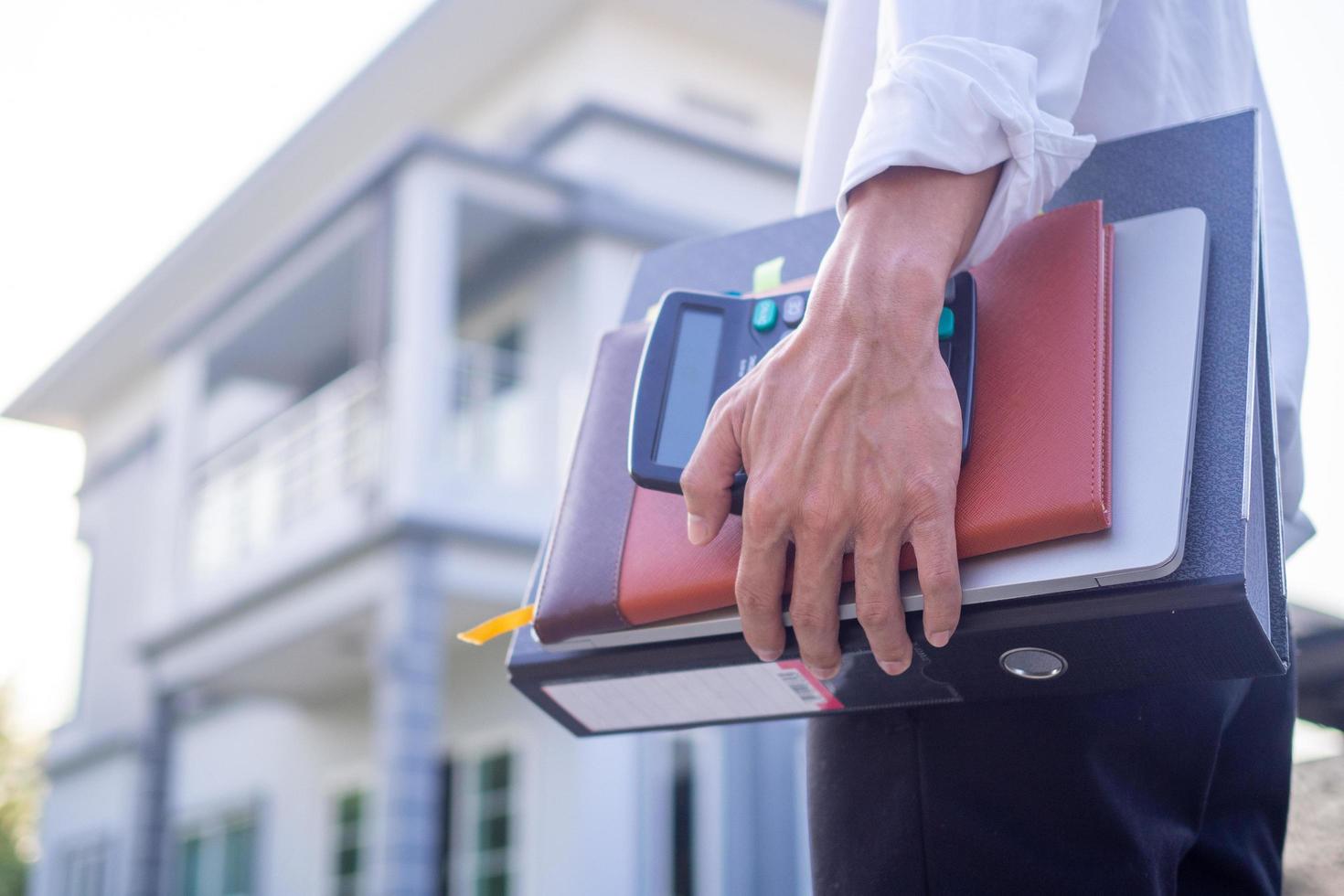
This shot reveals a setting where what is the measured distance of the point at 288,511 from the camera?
8.92 m

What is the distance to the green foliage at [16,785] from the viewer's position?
2136 cm

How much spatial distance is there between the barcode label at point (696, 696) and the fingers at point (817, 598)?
0.04 meters

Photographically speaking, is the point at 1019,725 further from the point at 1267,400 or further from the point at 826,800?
the point at 1267,400

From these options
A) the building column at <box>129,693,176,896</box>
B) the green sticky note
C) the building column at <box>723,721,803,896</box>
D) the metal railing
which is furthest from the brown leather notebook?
the building column at <box>129,693,176,896</box>

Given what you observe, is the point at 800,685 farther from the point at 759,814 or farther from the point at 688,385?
the point at 759,814

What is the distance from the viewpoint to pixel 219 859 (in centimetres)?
1098

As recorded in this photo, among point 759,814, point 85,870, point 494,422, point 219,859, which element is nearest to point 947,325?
point 759,814

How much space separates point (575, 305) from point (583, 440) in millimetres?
7356

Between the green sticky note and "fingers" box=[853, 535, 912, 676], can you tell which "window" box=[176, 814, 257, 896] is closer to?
the green sticky note

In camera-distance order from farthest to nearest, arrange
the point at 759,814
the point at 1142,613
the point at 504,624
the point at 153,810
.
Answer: the point at 153,810 < the point at 759,814 < the point at 504,624 < the point at 1142,613

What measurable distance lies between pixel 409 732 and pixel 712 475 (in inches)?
246

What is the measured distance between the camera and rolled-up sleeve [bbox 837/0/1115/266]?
0.73 metres

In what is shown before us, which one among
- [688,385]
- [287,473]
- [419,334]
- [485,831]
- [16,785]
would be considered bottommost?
[688,385]

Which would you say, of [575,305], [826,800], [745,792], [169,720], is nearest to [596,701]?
[826,800]
